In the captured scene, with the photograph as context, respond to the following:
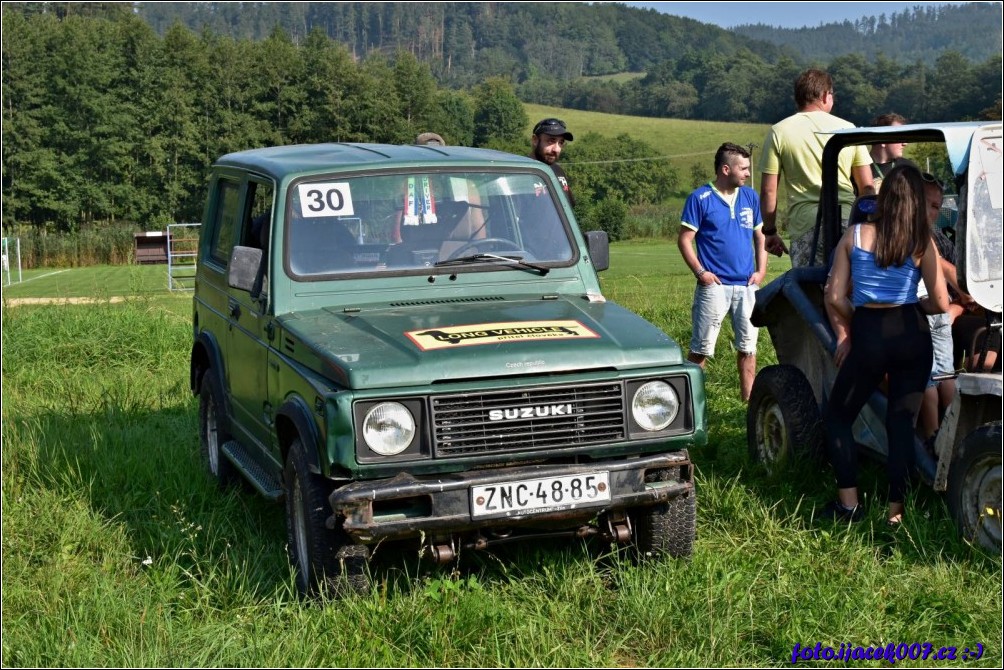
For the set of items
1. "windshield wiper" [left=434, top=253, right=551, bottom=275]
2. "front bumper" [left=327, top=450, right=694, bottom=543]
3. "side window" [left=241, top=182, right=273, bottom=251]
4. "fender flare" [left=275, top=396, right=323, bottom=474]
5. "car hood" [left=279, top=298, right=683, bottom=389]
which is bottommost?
"front bumper" [left=327, top=450, right=694, bottom=543]

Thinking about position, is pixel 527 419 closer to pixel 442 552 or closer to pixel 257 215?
pixel 442 552

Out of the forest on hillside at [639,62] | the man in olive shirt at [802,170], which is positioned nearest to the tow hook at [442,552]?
the man in olive shirt at [802,170]

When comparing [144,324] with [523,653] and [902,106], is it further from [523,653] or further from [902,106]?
[902,106]

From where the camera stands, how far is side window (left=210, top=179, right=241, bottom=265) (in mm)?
7336

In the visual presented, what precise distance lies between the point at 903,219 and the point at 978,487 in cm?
123

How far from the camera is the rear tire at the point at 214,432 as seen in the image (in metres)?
7.41

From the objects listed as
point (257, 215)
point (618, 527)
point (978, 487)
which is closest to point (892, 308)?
point (978, 487)

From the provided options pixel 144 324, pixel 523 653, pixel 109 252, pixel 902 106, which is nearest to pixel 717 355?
pixel 144 324

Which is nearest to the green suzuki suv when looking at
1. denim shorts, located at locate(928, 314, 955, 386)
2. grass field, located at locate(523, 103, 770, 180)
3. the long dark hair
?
the long dark hair

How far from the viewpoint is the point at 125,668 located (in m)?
→ 4.60

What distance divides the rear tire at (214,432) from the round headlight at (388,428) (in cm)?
241

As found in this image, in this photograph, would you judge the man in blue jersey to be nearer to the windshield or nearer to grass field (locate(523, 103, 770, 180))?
the windshield

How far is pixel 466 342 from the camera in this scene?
5336 mm

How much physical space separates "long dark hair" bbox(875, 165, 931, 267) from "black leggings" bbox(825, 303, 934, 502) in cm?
27
